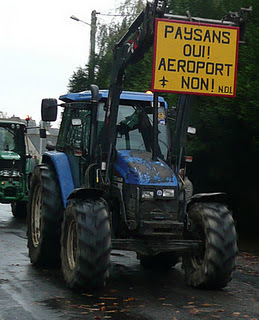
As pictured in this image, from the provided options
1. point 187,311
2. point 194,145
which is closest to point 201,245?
point 187,311

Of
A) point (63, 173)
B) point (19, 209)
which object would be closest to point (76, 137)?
point (63, 173)

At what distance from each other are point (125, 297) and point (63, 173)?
8.41 feet

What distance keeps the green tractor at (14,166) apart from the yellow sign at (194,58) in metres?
11.3

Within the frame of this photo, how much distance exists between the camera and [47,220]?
9.70 m

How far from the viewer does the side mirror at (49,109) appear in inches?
378

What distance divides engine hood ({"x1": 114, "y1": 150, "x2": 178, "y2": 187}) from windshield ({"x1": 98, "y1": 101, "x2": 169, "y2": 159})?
0.86 feet

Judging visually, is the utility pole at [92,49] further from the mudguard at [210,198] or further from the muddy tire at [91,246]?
the muddy tire at [91,246]

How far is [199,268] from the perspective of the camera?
8.45m

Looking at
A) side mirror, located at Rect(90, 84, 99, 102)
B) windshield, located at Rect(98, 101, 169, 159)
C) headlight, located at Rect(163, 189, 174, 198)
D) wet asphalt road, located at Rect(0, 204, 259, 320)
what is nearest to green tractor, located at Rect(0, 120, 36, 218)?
wet asphalt road, located at Rect(0, 204, 259, 320)

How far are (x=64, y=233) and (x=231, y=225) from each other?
210 cm

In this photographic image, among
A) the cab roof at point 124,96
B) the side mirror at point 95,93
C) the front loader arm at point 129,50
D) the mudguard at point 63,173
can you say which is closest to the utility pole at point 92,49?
the mudguard at point 63,173

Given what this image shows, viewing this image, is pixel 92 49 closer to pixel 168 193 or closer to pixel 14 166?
pixel 14 166

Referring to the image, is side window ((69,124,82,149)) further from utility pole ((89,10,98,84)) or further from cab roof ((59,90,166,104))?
utility pole ((89,10,98,84))

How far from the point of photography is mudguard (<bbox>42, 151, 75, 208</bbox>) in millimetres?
9602
